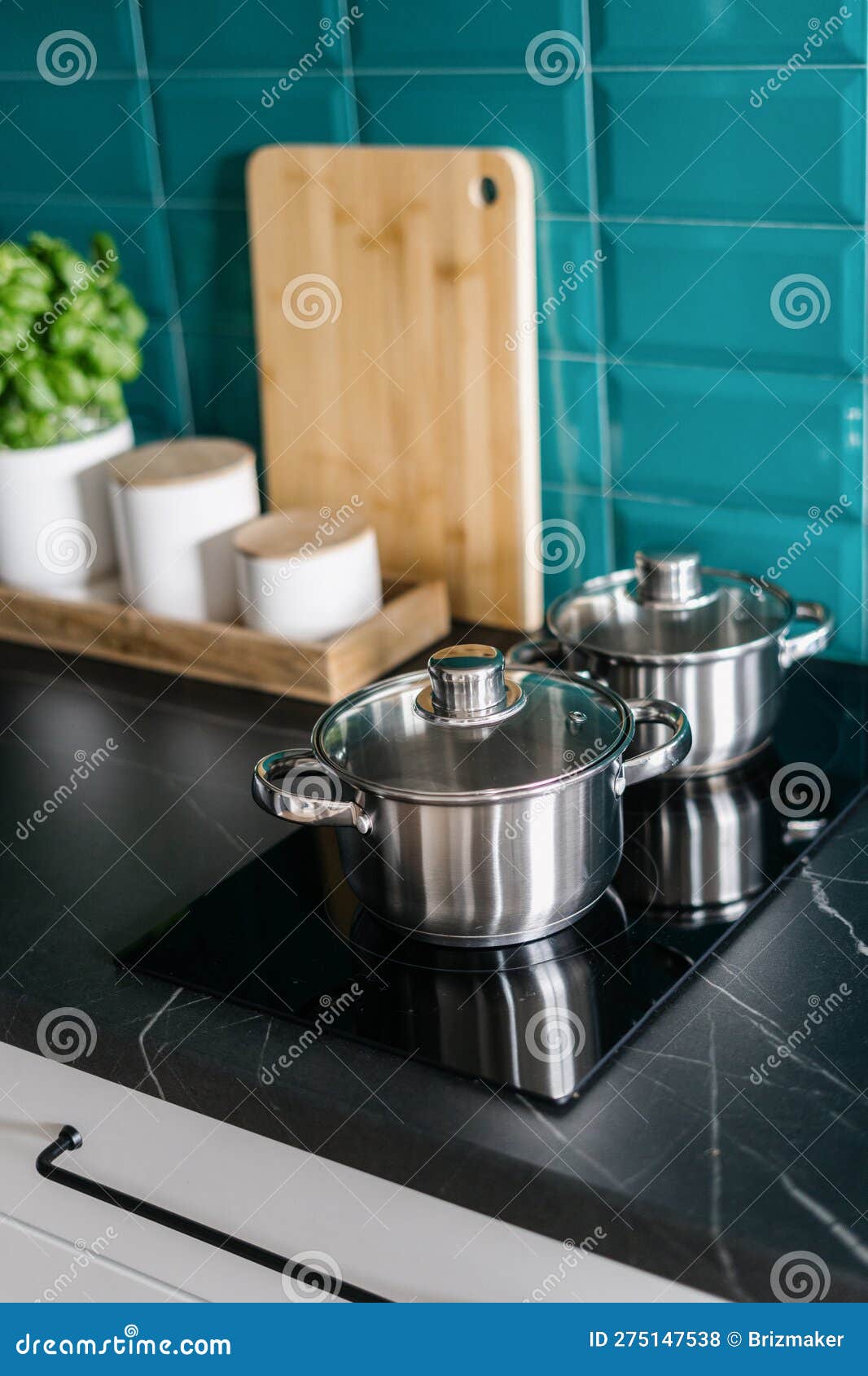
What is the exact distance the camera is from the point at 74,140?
56.4 inches

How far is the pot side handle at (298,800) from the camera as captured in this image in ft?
2.74

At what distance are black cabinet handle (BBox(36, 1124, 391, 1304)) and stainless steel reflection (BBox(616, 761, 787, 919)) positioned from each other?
0.29 m

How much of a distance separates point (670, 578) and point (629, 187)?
1.08ft

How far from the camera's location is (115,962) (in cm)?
89

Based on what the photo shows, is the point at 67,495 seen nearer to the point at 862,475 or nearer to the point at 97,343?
the point at 97,343

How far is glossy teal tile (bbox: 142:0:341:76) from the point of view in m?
1.24

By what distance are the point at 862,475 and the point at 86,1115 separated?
2.37 ft

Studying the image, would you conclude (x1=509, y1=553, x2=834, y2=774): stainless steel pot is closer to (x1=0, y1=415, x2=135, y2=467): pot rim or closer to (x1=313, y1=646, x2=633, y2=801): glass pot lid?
(x1=313, y1=646, x2=633, y2=801): glass pot lid

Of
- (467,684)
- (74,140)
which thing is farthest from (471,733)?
(74,140)

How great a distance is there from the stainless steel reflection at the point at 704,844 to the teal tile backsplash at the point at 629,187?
24 centimetres

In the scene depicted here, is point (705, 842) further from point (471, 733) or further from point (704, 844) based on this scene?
point (471, 733)

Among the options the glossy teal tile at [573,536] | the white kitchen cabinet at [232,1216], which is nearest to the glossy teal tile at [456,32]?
the glossy teal tile at [573,536]

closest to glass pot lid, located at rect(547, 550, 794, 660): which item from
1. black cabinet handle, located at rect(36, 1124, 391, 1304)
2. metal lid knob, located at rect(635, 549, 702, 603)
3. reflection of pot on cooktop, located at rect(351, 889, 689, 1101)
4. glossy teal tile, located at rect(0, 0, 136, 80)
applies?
metal lid knob, located at rect(635, 549, 702, 603)
